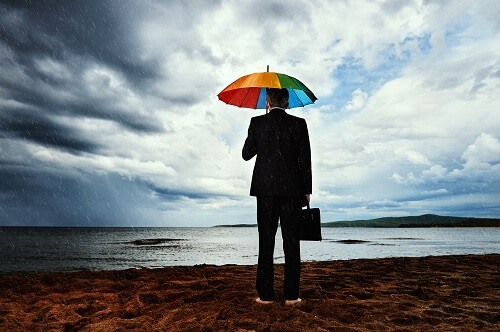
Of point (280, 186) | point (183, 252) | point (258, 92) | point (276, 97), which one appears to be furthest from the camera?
point (183, 252)

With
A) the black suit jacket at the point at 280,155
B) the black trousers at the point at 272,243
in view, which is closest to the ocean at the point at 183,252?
the black trousers at the point at 272,243

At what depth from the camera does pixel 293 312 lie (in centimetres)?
368

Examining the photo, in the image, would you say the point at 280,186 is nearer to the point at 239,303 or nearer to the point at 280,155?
the point at 280,155

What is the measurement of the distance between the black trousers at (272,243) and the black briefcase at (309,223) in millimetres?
84

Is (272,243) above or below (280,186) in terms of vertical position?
below

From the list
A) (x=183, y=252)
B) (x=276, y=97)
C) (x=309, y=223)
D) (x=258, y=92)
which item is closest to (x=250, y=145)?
(x=276, y=97)

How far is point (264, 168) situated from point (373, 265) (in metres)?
5.04

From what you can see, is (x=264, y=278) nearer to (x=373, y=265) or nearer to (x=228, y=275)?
(x=228, y=275)

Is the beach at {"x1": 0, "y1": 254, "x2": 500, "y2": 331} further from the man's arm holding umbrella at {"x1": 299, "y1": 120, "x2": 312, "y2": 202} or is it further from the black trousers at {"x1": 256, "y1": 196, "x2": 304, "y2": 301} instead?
the man's arm holding umbrella at {"x1": 299, "y1": 120, "x2": 312, "y2": 202}

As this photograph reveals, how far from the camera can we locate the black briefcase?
410cm

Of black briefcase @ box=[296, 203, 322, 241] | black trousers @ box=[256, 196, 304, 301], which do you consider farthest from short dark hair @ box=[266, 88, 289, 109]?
black briefcase @ box=[296, 203, 322, 241]

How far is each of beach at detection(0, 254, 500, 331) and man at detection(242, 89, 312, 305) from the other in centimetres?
35

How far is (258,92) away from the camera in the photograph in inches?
209

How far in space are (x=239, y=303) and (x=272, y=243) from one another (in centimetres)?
80
